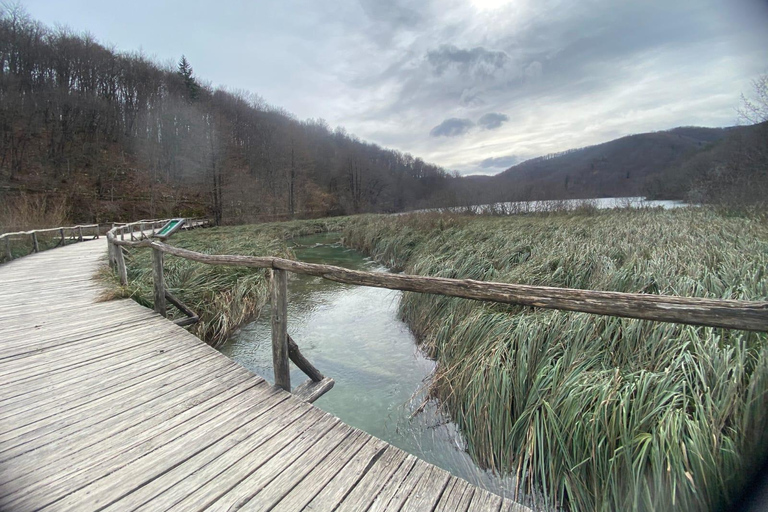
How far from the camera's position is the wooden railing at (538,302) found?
1348 millimetres

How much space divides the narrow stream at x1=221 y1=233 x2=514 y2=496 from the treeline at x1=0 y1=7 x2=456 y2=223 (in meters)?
18.4

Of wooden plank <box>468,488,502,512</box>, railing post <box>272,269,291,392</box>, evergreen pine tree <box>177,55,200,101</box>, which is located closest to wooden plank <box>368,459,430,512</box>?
wooden plank <box>468,488,502,512</box>

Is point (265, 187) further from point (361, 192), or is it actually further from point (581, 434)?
point (581, 434)

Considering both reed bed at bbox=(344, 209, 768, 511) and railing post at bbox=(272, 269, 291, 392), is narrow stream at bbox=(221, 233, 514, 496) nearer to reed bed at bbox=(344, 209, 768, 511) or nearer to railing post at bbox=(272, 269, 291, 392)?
reed bed at bbox=(344, 209, 768, 511)

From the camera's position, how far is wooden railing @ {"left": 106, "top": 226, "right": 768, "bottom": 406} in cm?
135

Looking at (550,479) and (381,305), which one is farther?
(381,305)

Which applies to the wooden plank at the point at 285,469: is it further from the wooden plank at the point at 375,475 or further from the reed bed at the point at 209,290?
the reed bed at the point at 209,290

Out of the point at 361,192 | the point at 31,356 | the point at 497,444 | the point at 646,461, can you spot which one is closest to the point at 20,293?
the point at 31,356

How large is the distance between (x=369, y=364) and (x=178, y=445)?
2868mm

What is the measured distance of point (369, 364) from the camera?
15.0ft

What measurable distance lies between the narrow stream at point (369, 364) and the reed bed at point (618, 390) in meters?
0.26

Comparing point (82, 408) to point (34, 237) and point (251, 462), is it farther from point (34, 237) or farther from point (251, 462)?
point (34, 237)

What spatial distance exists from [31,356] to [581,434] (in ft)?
17.2

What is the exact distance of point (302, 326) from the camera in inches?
237
